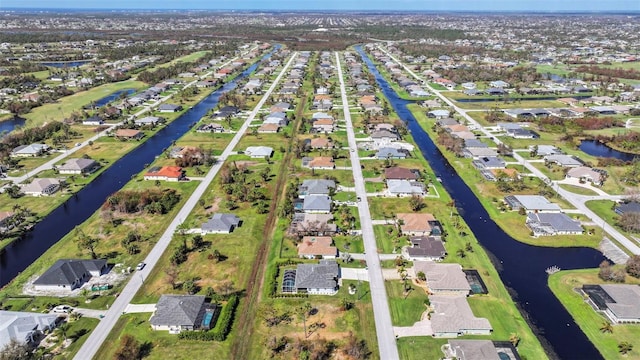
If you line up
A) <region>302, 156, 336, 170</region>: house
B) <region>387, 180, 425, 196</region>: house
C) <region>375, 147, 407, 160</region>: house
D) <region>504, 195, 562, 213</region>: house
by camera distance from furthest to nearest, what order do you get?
<region>375, 147, 407, 160</region>: house
<region>302, 156, 336, 170</region>: house
<region>387, 180, 425, 196</region>: house
<region>504, 195, 562, 213</region>: house

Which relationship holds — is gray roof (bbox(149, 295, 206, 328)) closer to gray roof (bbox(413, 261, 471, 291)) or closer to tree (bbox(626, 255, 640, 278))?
gray roof (bbox(413, 261, 471, 291))

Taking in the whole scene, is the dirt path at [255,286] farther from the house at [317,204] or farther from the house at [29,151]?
the house at [29,151]

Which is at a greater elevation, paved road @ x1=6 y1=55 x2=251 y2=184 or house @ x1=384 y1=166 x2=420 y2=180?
paved road @ x1=6 y1=55 x2=251 y2=184

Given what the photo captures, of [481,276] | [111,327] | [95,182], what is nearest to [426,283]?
[481,276]

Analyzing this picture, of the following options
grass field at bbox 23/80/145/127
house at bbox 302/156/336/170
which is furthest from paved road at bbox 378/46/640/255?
grass field at bbox 23/80/145/127

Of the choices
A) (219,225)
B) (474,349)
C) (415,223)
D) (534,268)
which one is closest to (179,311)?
(219,225)

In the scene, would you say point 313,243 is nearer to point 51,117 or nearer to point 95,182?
point 95,182
